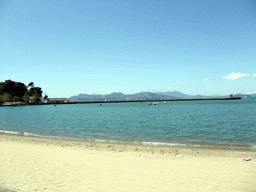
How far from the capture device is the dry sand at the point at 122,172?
7801 mm

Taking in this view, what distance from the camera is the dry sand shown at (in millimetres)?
7801

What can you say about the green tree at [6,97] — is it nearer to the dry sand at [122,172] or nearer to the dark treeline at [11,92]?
the dark treeline at [11,92]

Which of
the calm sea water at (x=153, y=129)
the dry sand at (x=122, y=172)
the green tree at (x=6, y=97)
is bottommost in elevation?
the calm sea water at (x=153, y=129)

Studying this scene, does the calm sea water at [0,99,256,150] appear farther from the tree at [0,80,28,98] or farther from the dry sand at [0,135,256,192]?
the tree at [0,80,28,98]

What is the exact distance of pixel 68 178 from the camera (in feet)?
28.5

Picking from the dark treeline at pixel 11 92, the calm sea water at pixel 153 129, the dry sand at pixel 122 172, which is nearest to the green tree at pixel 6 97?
the dark treeline at pixel 11 92

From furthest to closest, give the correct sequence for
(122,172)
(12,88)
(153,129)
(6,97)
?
(12,88) < (6,97) < (153,129) < (122,172)

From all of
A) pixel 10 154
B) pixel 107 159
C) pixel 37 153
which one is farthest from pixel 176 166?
pixel 10 154

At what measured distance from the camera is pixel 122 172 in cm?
972

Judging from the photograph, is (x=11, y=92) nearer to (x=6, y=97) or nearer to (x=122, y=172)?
(x=6, y=97)

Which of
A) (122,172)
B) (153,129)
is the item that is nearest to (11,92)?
(153,129)

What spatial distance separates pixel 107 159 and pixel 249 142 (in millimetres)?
14768

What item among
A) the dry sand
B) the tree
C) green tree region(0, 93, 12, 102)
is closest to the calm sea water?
the dry sand

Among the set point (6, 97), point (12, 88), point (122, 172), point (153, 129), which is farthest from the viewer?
point (12, 88)
